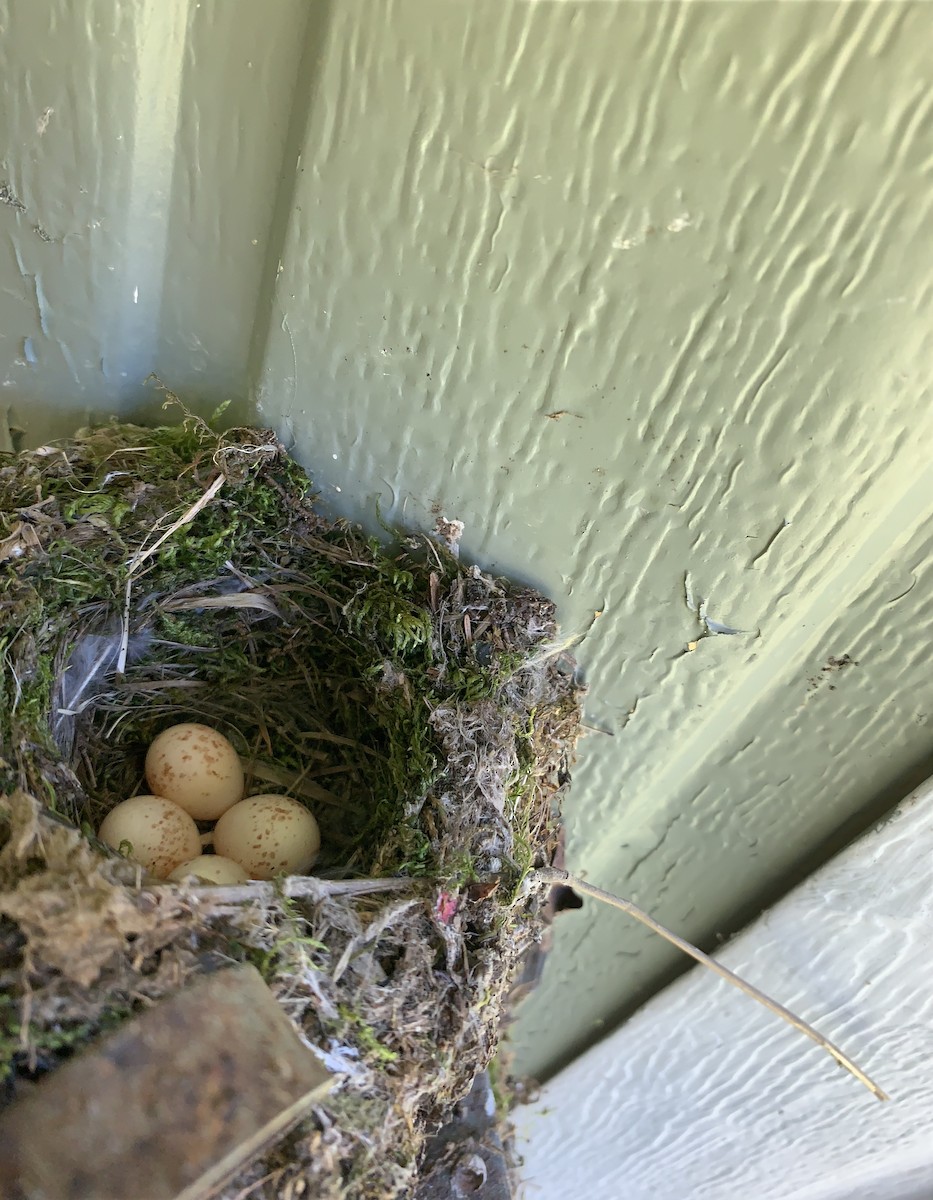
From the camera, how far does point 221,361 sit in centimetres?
71

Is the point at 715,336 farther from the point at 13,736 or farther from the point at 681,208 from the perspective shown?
the point at 13,736

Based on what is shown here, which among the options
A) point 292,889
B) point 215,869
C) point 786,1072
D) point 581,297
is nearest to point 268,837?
point 215,869

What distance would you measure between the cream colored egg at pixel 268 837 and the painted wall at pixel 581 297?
0.30 meters

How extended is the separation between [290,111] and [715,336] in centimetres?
35

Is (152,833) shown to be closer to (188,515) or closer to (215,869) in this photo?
(215,869)

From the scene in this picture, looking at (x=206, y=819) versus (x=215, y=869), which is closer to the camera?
(x=215, y=869)

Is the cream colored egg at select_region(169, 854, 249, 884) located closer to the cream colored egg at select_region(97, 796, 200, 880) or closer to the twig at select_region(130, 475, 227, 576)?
the cream colored egg at select_region(97, 796, 200, 880)

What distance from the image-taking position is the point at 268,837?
75 cm

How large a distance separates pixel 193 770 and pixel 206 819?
0.24 ft

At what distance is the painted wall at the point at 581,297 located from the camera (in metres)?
0.48

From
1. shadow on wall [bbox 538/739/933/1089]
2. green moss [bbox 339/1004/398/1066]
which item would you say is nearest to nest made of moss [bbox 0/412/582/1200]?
green moss [bbox 339/1004/398/1066]

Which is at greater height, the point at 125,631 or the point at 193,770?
the point at 125,631

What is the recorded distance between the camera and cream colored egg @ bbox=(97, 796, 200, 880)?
711 millimetres

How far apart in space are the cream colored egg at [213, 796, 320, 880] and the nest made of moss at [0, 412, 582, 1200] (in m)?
0.04
